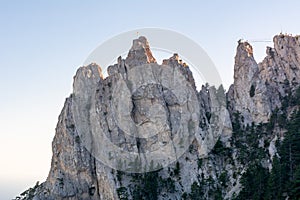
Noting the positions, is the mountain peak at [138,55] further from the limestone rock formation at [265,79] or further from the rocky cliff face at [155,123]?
the limestone rock formation at [265,79]

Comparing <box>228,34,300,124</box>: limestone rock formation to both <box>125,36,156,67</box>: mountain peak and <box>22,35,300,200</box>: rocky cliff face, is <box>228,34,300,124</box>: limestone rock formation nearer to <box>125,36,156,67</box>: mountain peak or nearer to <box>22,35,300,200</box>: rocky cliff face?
<box>22,35,300,200</box>: rocky cliff face

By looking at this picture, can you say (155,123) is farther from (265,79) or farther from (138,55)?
(265,79)

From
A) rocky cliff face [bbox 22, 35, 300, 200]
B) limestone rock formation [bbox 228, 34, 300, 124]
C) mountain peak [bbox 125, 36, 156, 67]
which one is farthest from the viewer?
mountain peak [bbox 125, 36, 156, 67]

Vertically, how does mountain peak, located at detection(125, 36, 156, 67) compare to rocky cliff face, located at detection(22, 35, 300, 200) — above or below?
above

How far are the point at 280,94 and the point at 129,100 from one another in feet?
101

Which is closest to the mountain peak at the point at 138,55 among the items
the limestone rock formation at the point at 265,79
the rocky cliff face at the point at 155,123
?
the rocky cliff face at the point at 155,123

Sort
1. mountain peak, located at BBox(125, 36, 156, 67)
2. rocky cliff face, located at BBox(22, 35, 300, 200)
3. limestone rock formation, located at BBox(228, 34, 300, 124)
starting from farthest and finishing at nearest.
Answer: mountain peak, located at BBox(125, 36, 156, 67) < limestone rock formation, located at BBox(228, 34, 300, 124) < rocky cliff face, located at BBox(22, 35, 300, 200)

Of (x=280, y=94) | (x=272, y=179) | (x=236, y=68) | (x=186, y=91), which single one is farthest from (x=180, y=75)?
(x=272, y=179)

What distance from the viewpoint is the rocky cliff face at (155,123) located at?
90812mm

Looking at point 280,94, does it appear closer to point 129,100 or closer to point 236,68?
point 236,68

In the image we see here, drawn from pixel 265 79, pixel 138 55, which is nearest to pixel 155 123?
pixel 138 55

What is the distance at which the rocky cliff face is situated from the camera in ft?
298

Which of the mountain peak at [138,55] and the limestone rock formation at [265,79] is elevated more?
the mountain peak at [138,55]

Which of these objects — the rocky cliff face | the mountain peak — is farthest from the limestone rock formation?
the mountain peak
